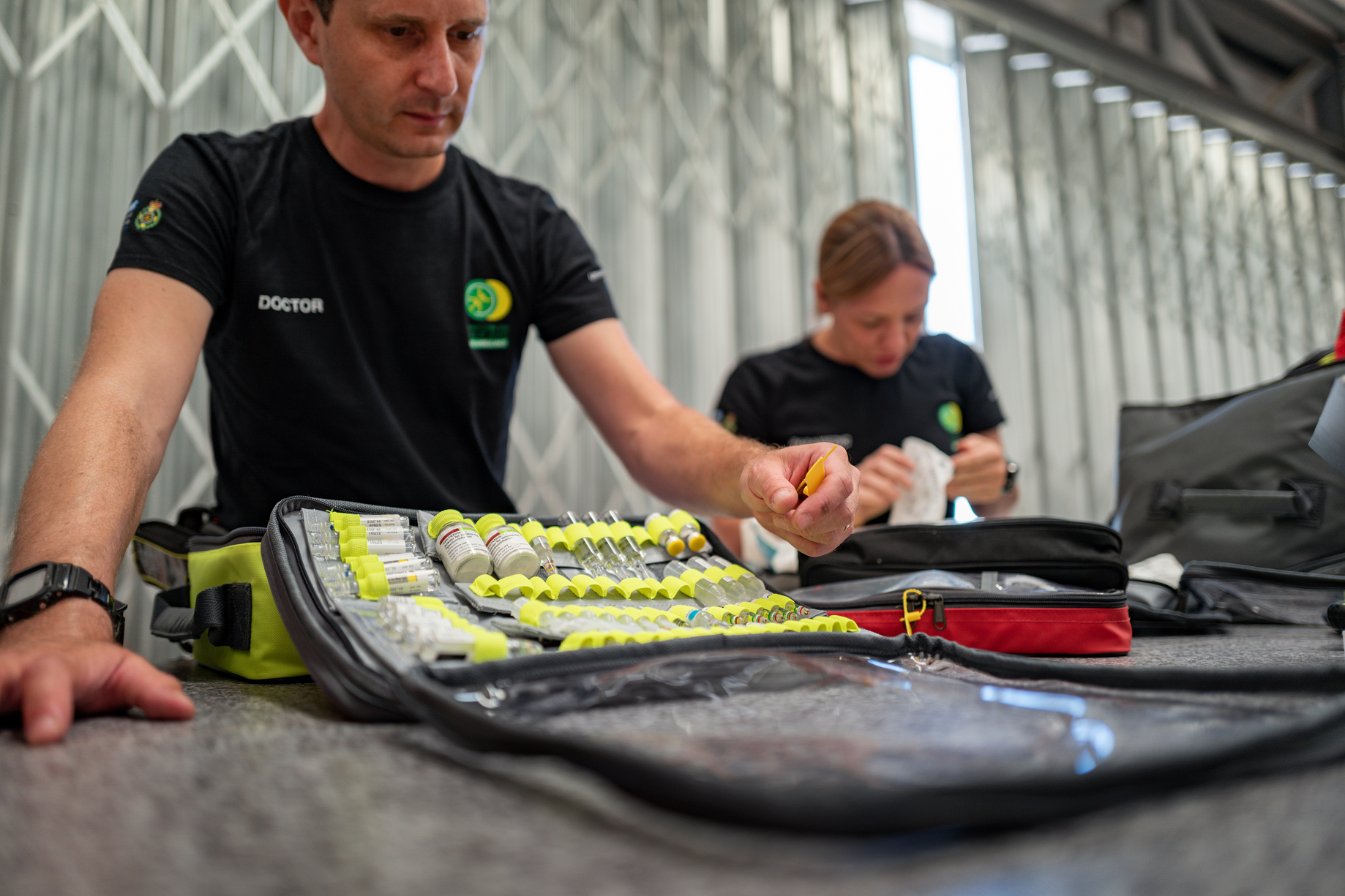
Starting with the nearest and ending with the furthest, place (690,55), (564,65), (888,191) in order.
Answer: (564,65), (690,55), (888,191)

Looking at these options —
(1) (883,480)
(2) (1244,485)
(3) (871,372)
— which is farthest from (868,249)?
(2) (1244,485)

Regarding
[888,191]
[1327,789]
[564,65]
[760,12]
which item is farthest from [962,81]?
[1327,789]

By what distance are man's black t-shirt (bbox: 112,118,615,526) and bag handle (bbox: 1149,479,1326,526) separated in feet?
2.74

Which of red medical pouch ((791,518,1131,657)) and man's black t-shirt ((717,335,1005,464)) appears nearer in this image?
red medical pouch ((791,518,1131,657))

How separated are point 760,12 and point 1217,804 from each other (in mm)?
2574

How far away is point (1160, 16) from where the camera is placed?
3162 mm

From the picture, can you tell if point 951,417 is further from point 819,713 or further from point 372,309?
point 819,713

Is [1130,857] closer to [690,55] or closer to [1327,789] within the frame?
[1327,789]

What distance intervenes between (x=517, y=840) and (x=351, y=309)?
2.88 feet

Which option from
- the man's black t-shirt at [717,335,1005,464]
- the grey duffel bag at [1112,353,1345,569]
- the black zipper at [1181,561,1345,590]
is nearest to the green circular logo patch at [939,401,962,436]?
the man's black t-shirt at [717,335,1005,464]

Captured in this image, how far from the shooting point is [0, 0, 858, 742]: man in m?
0.84

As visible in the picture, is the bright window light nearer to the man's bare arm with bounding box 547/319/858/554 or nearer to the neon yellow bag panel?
the man's bare arm with bounding box 547/319/858/554

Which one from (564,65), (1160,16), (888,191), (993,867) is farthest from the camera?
(1160,16)

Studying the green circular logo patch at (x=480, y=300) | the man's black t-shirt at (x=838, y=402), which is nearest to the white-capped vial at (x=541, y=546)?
the green circular logo patch at (x=480, y=300)
